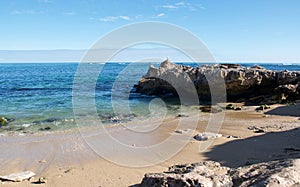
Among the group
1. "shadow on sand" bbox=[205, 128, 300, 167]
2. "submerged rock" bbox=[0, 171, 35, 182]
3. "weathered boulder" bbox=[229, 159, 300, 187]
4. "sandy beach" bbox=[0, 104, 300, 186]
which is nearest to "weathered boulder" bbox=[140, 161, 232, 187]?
"weathered boulder" bbox=[229, 159, 300, 187]

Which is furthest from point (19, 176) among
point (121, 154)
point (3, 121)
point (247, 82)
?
point (247, 82)

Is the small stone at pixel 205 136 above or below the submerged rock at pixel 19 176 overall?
above

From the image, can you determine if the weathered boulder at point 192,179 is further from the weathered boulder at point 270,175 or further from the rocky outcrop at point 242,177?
the weathered boulder at point 270,175

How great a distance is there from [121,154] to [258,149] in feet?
14.7

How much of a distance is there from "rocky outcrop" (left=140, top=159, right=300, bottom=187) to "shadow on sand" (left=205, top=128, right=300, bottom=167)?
352 centimetres

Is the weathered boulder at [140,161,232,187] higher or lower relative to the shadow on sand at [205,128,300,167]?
higher

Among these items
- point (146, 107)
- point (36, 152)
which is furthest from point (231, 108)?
point (36, 152)

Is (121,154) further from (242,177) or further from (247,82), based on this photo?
(247,82)

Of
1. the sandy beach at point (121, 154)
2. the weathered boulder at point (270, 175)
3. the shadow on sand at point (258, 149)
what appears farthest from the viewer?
the shadow on sand at point (258, 149)

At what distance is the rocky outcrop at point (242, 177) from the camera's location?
11.0 ft

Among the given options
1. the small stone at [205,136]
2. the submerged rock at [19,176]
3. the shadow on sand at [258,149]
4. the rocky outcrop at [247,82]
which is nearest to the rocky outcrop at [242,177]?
the shadow on sand at [258,149]

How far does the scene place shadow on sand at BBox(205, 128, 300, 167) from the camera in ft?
26.1

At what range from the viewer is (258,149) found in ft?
30.1

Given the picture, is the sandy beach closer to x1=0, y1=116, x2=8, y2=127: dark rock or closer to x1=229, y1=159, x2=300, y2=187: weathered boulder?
x1=0, y1=116, x2=8, y2=127: dark rock
